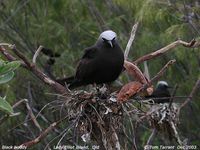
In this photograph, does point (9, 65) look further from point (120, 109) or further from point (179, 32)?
point (179, 32)

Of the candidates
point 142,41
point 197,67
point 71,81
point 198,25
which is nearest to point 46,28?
point 142,41

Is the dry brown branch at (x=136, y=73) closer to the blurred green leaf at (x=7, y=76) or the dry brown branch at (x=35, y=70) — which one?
the dry brown branch at (x=35, y=70)

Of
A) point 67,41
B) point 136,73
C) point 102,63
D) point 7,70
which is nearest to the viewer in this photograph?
point 7,70

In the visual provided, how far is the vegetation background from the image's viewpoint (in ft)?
27.8

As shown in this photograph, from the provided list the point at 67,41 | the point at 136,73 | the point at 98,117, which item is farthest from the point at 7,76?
the point at 67,41

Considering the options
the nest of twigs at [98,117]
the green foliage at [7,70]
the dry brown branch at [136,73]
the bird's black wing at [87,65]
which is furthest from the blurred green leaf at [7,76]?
the bird's black wing at [87,65]

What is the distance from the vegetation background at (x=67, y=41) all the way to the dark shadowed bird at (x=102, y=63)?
2.14 m

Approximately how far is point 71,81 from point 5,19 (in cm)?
435

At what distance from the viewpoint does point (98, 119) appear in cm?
399

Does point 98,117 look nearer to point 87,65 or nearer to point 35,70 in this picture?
point 35,70

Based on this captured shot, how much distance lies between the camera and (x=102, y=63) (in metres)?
5.57

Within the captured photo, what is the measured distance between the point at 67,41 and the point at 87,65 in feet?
13.7

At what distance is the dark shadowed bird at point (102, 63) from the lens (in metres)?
5.43

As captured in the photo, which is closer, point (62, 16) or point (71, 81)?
point (71, 81)
